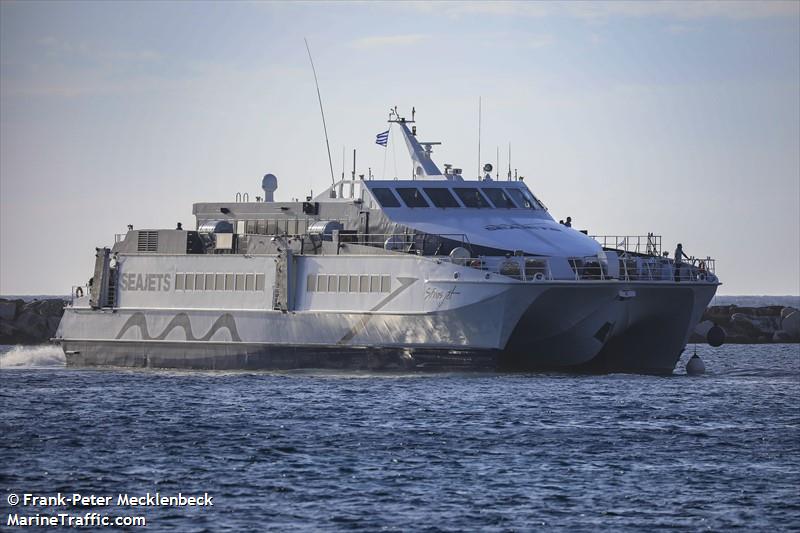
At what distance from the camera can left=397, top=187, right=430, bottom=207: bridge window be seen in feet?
148

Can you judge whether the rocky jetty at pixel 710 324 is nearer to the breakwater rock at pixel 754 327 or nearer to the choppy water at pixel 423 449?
the breakwater rock at pixel 754 327

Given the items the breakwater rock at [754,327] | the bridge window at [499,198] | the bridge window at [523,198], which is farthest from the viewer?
the breakwater rock at [754,327]

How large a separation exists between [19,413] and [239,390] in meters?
6.42

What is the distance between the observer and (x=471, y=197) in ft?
149

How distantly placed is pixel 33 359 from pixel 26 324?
26198 mm

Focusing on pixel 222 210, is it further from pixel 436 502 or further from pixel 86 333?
pixel 436 502

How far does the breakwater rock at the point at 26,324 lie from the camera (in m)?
81.9

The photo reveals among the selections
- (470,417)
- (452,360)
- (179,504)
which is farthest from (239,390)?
(179,504)

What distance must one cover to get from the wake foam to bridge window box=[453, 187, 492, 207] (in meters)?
18.0

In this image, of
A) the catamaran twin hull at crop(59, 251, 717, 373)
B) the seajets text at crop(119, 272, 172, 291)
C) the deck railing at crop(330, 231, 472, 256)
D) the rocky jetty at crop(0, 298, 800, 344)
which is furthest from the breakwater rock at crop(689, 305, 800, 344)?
the seajets text at crop(119, 272, 172, 291)

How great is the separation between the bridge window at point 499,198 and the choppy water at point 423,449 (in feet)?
20.7

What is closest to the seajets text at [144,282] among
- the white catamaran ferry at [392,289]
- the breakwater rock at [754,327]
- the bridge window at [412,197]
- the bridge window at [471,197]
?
the white catamaran ferry at [392,289]

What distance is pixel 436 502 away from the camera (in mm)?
23734

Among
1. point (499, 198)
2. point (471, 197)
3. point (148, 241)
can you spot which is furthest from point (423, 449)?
A: point (148, 241)
